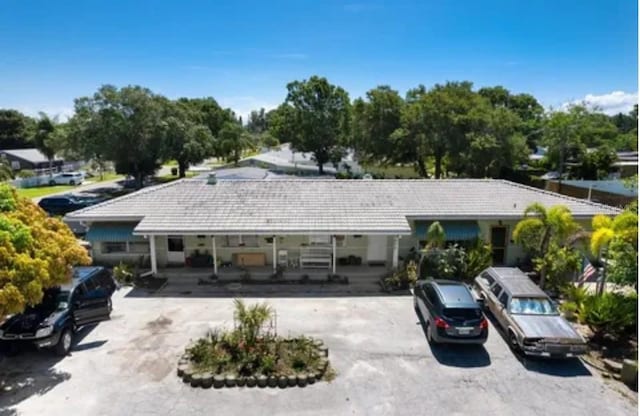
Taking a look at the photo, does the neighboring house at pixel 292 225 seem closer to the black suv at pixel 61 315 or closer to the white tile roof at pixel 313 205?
the white tile roof at pixel 313 205

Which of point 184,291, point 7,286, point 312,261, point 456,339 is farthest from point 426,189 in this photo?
point 7,286

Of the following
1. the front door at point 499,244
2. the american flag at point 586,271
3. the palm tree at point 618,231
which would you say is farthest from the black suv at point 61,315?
the american flag at point 586,271

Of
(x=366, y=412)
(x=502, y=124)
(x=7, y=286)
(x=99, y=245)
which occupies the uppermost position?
(x=502, y=124)

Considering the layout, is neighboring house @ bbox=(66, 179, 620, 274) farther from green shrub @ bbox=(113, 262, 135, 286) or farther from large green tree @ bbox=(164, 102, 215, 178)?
large green tree @ bbox=(164, 102, 215, 178)

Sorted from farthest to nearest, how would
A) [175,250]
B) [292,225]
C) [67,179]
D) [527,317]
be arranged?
[67,179]
[175,250]
[292,225]
[527,317]

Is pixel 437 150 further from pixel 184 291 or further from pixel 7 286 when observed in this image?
pixel 7 286

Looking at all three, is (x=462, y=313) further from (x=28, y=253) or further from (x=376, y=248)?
(x=28, y=253)

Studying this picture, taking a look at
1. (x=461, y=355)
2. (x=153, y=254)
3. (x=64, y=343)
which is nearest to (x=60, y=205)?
(x=153, y=254)
